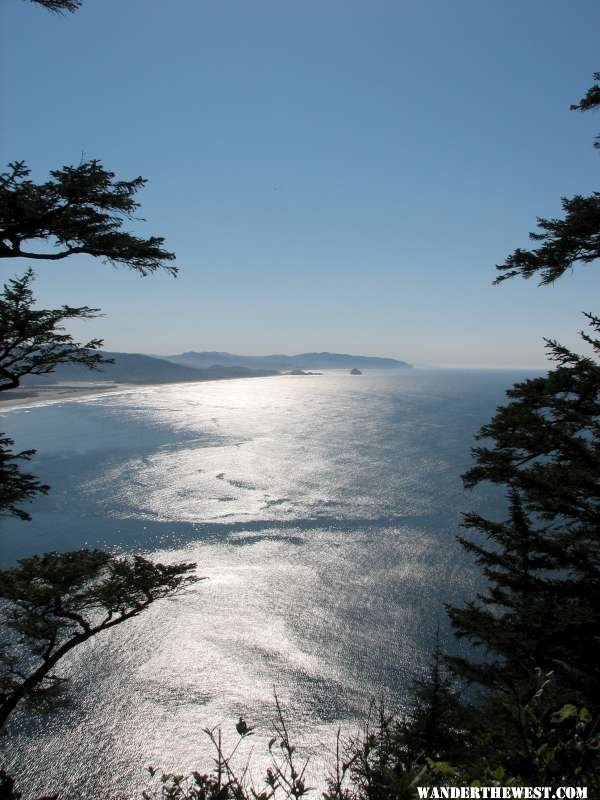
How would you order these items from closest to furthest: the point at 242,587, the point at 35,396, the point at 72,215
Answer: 1. the point at 72,215
2. the point at 242,587
3. the point at 35,396

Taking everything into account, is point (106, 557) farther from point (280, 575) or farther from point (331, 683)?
point (280, 575)

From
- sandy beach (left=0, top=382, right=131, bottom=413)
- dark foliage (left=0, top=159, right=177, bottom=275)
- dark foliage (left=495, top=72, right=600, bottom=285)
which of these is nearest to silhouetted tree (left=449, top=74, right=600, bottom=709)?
dark foliage (left=495, top=72, right=600, bottom=285)

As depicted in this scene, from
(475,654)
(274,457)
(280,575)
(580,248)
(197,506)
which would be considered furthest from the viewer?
(274,457)

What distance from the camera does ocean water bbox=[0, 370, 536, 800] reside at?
22.7m

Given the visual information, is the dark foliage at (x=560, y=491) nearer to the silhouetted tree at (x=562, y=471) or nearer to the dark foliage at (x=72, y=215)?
the silhouetted tree at (x=562, y=471)

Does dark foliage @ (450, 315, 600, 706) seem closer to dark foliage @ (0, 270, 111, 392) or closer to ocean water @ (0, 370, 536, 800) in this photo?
dark foliage @ (0, 270, 111, 392)

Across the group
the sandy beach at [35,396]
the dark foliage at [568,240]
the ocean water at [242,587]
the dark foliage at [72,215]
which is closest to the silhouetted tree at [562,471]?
the dark foliage at [568,240]

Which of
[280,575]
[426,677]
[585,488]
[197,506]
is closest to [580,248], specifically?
[585,488]

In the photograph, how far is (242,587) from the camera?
3653 cm

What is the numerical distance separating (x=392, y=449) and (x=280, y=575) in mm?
51588

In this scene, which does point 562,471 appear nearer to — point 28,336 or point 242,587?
point 28,336

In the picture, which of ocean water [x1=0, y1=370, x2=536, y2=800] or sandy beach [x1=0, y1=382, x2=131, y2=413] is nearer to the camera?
ocean water [x1=0, y1=370, x2=536, y2=800]

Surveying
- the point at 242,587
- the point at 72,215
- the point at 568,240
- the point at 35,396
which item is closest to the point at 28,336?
the point at 72,215

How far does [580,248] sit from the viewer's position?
8789 mm
